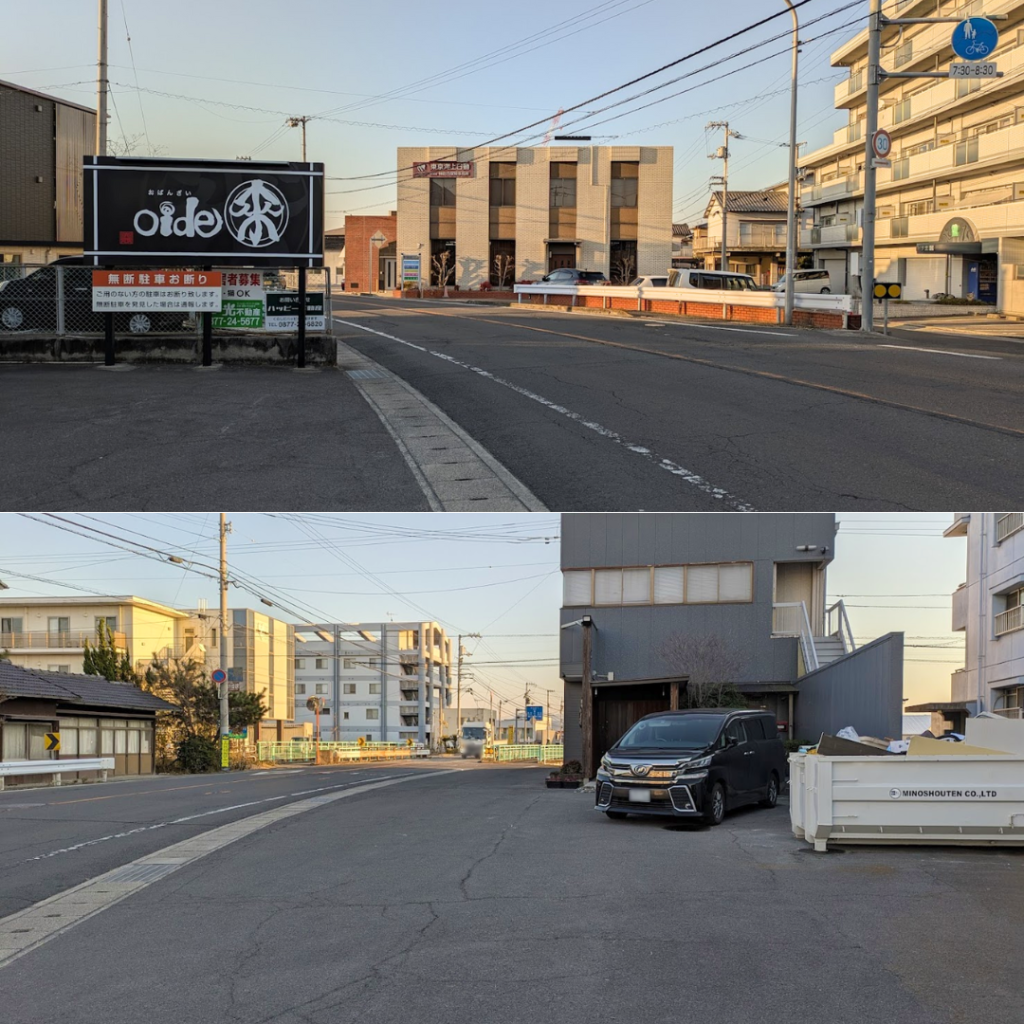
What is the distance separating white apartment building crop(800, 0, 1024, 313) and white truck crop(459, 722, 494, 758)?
35670mm

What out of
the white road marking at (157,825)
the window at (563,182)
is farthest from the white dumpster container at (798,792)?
the window at (563,182)

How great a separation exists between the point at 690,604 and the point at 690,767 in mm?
15154

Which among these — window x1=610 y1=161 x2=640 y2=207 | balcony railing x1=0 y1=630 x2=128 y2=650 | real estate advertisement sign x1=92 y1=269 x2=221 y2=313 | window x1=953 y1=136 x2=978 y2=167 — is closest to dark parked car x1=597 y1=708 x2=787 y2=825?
real estate advertisement sign x1=92 y1=269 x2=221 y2=313

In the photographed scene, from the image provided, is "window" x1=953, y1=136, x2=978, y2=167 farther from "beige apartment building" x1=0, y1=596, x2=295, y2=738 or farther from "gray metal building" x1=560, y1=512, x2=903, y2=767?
"beige apartment building" x1=0, y1=596, x2=295, y2=738

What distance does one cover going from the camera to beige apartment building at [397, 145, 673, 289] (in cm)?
8444

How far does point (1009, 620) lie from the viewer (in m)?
26.7

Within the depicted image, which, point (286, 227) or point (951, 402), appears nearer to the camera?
point (951, 402)

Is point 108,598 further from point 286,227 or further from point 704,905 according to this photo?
point 704,905

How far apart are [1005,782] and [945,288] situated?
166ft

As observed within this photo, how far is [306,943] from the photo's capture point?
6773 millimetres

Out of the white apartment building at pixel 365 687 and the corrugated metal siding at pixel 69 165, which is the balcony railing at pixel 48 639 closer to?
the corrugated metal siding at pixel 69 165

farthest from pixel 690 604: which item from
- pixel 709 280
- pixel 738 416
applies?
pixel 709 280

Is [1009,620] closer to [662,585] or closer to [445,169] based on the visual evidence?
[662,585]

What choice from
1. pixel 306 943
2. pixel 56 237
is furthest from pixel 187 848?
pixel 56 237
